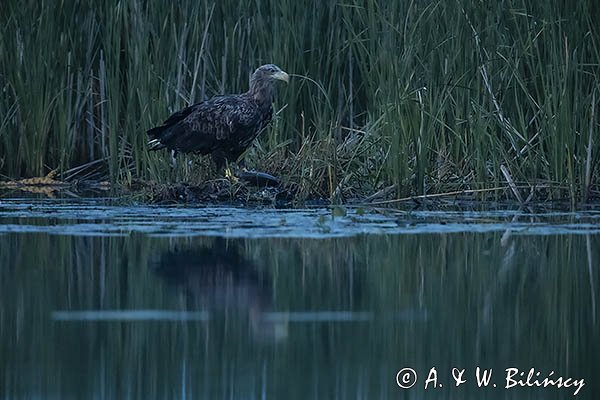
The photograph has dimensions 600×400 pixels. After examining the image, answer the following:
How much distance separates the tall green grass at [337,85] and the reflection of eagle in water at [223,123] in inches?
8.0

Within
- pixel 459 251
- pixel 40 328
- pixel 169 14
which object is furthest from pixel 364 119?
pixel 40 328

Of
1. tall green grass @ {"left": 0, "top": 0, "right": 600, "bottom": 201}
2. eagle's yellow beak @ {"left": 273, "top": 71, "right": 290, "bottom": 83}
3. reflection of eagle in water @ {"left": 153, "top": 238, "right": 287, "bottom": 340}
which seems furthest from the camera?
eagle's yellow beak @ {"left": 273, "top": 71, "right": 290, "bottom": 83}

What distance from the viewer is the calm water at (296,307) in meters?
3.45

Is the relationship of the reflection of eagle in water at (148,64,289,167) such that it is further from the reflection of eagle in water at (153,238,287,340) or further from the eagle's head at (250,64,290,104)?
the reflection of eagle in water at (153,238,287,340)

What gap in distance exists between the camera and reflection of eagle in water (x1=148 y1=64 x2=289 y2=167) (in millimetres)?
9031

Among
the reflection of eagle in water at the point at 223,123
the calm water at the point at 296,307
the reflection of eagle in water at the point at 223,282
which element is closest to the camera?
the calm water at the point at 296,307

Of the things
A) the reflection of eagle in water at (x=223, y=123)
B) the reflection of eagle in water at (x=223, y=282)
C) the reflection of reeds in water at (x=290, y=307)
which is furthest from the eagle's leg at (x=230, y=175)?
the reflection of eagle in water at (x=223, y=282)

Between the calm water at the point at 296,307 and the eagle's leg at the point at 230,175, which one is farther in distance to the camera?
the eagle's leg at the point at 230,175

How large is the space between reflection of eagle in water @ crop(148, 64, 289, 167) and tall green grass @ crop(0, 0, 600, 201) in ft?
0.67

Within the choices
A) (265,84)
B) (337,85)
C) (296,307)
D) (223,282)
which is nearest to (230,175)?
(265,84)

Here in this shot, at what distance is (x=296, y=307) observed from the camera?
449 centimetres

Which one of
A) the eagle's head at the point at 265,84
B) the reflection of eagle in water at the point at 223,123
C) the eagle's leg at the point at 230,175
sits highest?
the eagle's head at the point at 265,84

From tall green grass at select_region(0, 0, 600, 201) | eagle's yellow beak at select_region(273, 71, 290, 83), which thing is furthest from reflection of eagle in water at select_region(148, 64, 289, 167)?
tall green grass at select_region(0, 0, 600, 201)

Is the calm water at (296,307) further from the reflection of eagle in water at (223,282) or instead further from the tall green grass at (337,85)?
the tall green grass at (337,85)
